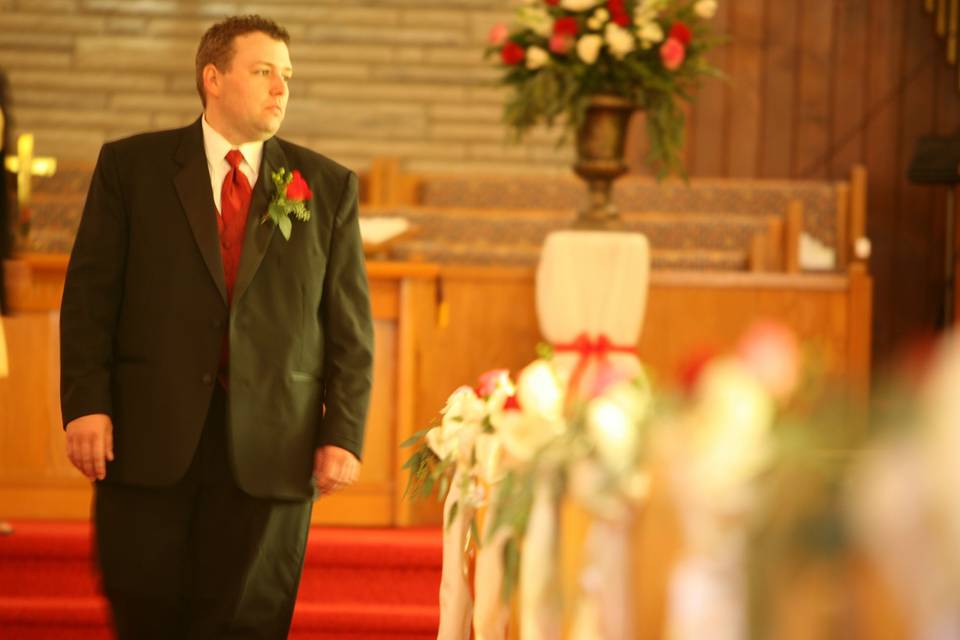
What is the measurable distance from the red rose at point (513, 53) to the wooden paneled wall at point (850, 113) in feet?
8.63

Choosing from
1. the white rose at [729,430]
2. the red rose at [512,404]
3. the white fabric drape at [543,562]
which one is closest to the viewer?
the white rose at [729,430]

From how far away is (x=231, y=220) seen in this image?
260 centimetres

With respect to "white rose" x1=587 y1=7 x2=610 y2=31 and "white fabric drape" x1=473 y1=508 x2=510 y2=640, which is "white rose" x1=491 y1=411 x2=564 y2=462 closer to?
"white fabric drape" x1=473 y1=508 x2=510 y2=640

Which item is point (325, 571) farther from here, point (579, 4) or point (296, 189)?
point (579, 4)

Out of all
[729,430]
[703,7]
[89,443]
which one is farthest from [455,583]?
[703,7]

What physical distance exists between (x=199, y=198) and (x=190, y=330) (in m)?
0.24

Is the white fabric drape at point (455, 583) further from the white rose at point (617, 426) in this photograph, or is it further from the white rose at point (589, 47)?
the white rose at point (589, 47)

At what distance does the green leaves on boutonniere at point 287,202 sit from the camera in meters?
2.56

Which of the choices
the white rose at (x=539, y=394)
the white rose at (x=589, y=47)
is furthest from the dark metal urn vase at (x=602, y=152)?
the white rose at (x=539, y=394)

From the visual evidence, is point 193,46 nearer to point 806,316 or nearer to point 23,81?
point 23,81

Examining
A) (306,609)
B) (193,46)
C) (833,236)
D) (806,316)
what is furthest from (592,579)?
(193,46)

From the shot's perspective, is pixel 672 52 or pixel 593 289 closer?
pixel 593 289

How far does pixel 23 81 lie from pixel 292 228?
584cm

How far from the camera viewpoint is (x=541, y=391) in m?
2.04
